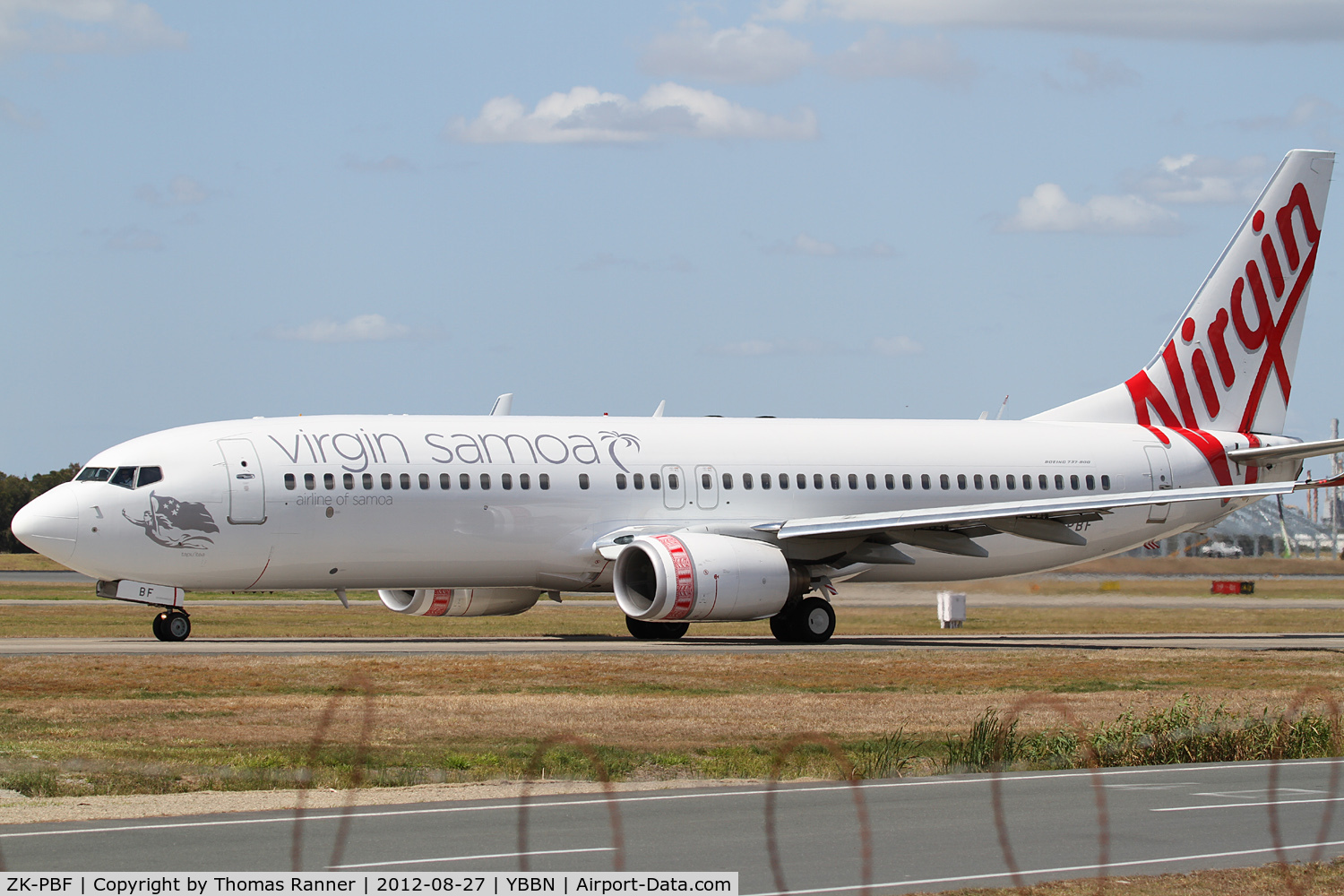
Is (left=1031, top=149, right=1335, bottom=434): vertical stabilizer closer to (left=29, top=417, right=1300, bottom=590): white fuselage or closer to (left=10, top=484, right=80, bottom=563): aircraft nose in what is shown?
(left=29, top=417, right=1300, bottom=590): white fuselage

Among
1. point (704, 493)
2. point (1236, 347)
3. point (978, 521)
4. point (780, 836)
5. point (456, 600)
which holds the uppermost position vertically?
point (1236, 347)

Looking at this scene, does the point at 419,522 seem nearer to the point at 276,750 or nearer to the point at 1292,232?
the point at 276,750

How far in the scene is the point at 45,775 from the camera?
15.8 m

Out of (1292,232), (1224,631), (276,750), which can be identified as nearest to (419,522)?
(276,750)

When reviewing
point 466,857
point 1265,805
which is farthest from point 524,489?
point 466,857

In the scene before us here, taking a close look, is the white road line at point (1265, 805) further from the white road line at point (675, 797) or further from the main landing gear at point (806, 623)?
the main landing gear at point (806, 623)

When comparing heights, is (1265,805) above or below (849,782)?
below

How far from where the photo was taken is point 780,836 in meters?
13.1

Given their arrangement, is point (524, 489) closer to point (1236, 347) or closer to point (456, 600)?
point (456, 600)

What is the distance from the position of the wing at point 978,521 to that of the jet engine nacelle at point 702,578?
1.13 m

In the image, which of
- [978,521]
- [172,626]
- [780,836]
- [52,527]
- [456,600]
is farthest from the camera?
[456,600]

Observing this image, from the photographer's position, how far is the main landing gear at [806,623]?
113 feet

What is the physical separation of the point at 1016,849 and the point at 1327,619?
35.1m

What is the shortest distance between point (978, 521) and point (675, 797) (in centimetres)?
1911
